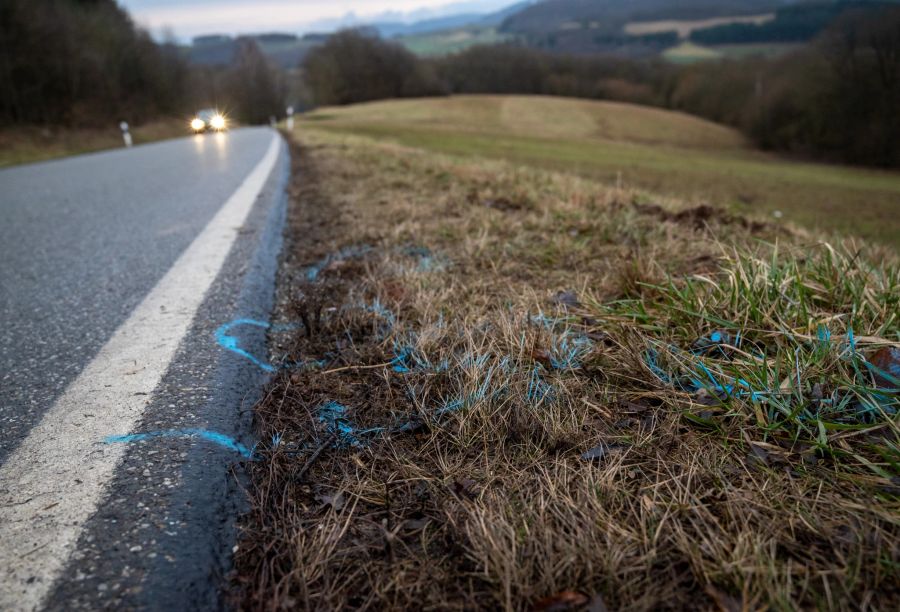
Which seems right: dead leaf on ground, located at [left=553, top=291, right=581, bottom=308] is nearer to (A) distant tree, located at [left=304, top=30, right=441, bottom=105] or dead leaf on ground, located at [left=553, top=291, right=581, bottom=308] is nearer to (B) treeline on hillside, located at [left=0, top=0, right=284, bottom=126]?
(B) treeline on hillside, located at [left=0, top=0, right=284, bottom=126]

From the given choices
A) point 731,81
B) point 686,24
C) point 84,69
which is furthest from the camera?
point 686,24

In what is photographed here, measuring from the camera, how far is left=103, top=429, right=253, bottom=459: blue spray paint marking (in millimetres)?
1209

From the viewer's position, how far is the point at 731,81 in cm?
5781

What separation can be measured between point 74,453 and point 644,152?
3638cm

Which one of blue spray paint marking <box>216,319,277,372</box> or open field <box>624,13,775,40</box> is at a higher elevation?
open field <box>624,13,775,40</box>

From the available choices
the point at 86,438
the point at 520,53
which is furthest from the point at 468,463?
the point at 520,53

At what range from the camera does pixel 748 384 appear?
139 cm

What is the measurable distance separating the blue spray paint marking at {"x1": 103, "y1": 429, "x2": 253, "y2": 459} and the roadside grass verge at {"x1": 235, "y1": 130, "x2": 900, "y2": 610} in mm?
65

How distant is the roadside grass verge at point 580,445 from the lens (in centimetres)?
91

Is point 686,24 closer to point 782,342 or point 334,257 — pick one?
point 334,257

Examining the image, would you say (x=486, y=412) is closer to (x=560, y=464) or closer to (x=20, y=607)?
(x=560, y=464)

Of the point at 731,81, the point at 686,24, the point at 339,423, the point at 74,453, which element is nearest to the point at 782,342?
the point at 339,423

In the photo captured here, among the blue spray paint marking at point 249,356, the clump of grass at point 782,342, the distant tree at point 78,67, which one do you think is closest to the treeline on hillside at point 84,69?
the distant tree at point 78,67

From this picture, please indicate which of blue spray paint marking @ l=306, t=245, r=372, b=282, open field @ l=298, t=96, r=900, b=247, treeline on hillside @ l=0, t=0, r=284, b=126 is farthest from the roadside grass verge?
treeline on hillside @ l=0, t=0, r=284, b=126
